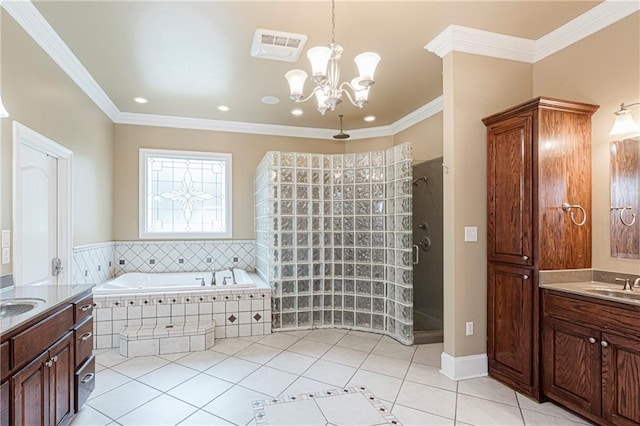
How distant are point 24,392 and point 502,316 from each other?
3048 millimetres

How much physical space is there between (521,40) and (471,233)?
171 centimetres

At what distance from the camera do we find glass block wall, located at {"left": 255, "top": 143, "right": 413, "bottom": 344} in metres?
4.05

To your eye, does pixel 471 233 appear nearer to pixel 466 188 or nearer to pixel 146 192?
pixel 466 188

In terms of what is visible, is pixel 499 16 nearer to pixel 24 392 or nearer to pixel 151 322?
pixel 24 392

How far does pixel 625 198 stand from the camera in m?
2.40

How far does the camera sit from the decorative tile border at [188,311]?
Answer: 11.6 ft

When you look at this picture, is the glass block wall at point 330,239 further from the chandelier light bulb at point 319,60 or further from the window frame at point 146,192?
the chandelier light bulb at point 319,60

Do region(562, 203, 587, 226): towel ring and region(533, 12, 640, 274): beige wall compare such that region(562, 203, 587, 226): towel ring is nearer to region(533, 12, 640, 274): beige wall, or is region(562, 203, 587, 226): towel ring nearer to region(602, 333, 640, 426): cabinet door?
region(533, 12, 640, 274): beige wall

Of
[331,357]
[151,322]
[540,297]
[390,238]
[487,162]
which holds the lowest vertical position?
[331,357]

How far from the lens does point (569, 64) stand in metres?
2.79

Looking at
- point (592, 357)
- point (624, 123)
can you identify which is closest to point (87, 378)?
point (592, 357)

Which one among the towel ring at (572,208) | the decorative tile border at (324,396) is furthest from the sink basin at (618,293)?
the decorative tile border at (324,396)

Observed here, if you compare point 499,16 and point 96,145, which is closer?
point 499,16

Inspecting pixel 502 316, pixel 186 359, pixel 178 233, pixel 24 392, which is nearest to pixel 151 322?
pixel 186 359
